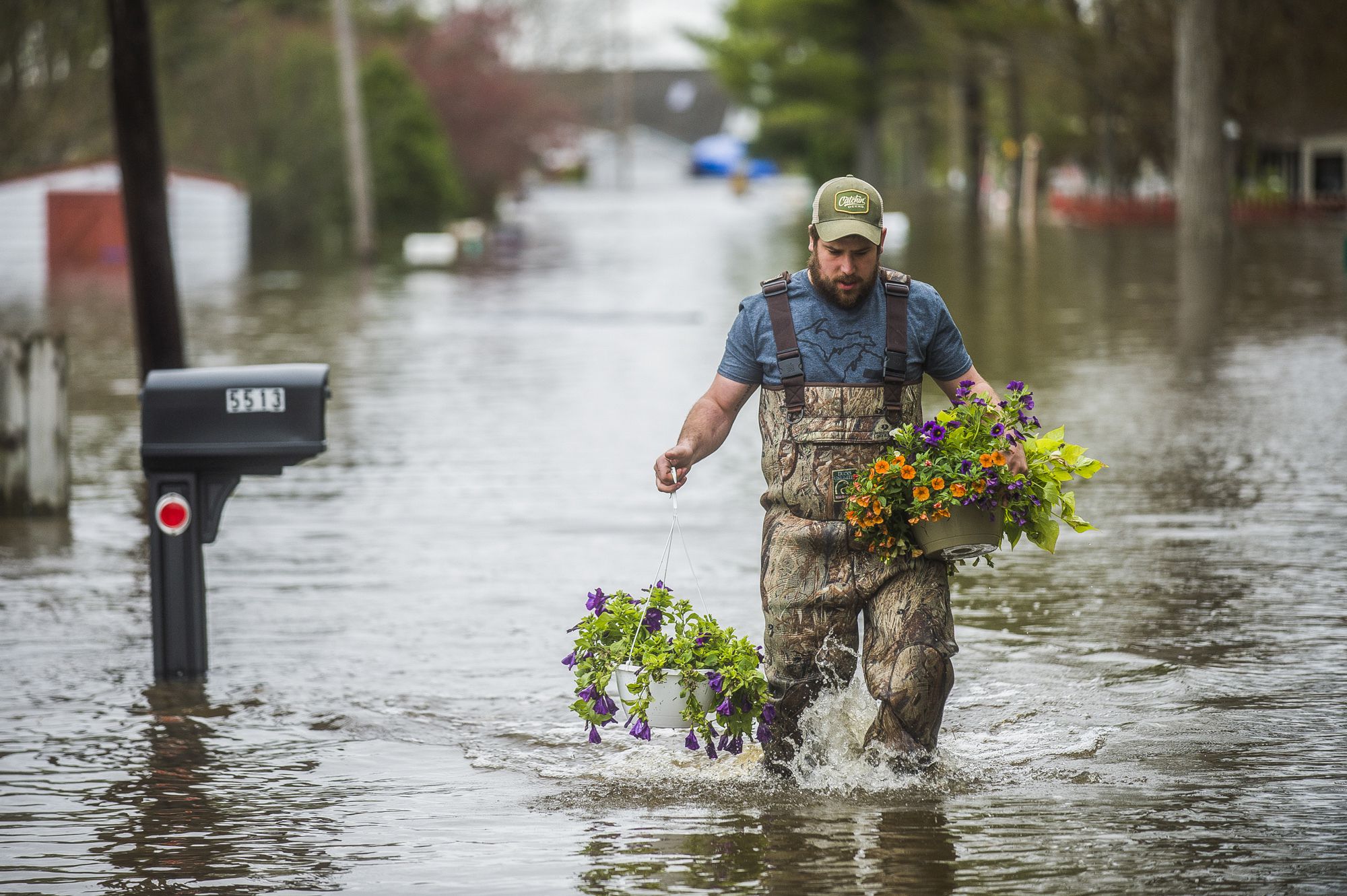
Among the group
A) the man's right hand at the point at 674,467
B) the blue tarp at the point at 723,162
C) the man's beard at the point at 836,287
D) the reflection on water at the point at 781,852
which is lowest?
the reflection on water at the point at 781,852

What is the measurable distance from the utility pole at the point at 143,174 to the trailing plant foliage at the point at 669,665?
771 cm

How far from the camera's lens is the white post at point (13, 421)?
1051 centimetres

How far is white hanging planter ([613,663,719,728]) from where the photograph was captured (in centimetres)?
563

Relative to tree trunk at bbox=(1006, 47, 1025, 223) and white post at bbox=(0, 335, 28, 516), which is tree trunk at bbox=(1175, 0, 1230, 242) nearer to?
tree trunk at bbox=(1006, 47, 1025, 223)

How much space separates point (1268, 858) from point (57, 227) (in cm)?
3555

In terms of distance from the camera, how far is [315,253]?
1625 inches

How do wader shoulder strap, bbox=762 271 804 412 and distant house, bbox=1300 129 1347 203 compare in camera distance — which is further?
distant house, bbox=1300 129 1347 203

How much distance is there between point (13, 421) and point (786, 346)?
6144 mm

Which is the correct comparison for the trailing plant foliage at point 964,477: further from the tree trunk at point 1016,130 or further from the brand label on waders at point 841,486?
the tree trunk at point 1016,130

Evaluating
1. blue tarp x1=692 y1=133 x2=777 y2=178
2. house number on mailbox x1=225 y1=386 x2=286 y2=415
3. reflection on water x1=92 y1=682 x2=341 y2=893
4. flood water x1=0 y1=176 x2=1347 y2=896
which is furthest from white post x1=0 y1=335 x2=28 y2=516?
blue tarp x1=692 y1=133 x2=777 y2=178

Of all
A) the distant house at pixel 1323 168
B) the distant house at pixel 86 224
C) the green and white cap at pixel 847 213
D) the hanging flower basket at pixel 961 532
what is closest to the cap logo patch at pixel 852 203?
the green and white cap at pixel 847 213

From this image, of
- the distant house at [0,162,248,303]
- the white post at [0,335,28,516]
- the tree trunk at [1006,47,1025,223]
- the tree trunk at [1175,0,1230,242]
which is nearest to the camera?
the white post at [0,335,28,516]

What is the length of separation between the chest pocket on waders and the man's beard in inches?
12.7

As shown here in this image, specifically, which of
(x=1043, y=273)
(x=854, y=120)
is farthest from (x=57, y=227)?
(x=854, y=120)
